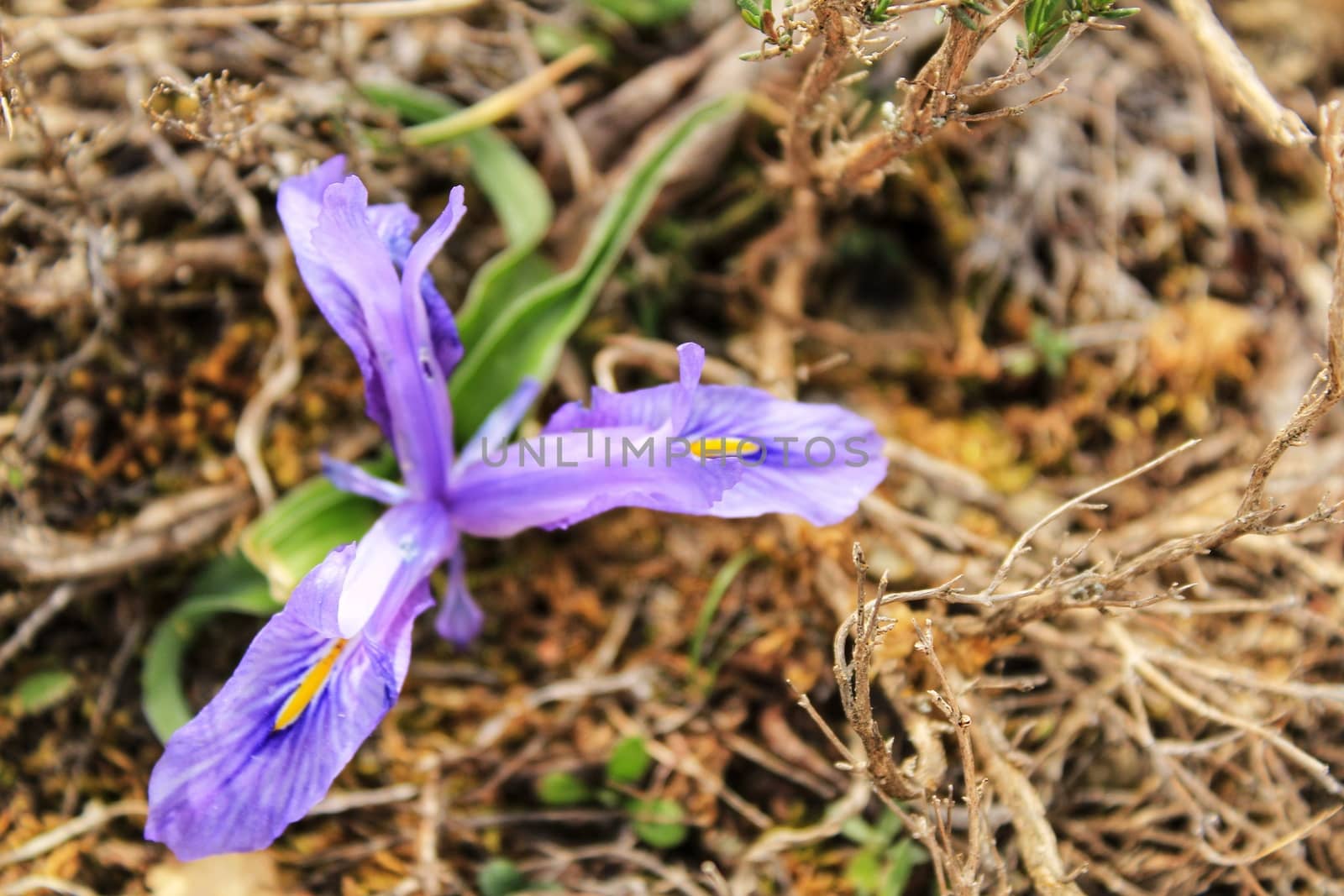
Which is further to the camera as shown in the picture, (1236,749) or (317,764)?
(1236,749)

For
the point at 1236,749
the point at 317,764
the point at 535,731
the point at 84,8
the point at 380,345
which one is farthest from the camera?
the point at 84,8

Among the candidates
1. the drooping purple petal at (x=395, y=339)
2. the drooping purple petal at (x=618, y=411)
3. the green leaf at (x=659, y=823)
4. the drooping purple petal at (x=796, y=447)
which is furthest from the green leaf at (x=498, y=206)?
the green leaf at (x=659, y=823)

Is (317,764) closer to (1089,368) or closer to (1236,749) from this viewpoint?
(1236,749)

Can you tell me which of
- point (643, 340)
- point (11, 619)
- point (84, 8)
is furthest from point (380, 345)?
point (84, 8)

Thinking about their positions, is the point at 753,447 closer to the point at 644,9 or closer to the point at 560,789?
the point at 560,789

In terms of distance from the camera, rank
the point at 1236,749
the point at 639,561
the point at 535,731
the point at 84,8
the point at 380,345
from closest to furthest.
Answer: the point at 380,345 → the point at 1236,749 → the point at 535,731 → the point at 639,561 → the point at 84,8

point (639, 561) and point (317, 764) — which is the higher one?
point (317, 764)

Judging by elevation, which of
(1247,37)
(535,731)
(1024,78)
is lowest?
(535,731)
